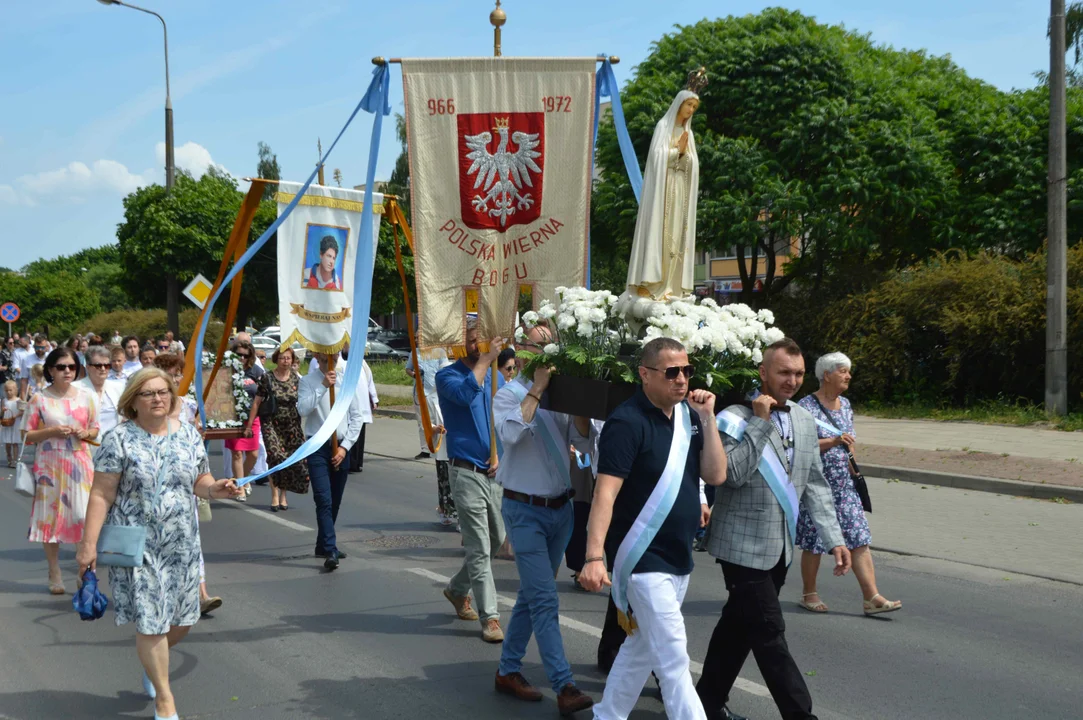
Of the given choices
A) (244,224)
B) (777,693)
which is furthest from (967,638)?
(244,224)

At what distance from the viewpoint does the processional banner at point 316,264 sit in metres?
9.41

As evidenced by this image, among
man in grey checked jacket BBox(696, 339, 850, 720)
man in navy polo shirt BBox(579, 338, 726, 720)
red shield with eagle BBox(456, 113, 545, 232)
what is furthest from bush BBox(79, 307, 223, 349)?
man in navy polo shirt BBox(579, 338, 726, 720)

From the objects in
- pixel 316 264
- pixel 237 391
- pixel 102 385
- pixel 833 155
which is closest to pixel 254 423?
pixel 237 391

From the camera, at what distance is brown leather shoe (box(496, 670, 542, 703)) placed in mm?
5309

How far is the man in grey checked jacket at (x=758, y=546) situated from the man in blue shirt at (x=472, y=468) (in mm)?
1999

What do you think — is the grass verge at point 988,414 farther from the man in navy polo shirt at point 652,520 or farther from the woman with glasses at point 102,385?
the man in navy polo shirt at point 652,520

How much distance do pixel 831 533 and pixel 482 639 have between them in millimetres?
2329

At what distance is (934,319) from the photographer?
19594mm

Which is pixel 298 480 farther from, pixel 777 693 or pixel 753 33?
pixel 753 33

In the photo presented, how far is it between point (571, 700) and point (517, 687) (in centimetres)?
39

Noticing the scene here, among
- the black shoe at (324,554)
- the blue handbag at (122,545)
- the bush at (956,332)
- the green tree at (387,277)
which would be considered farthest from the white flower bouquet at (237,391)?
the green tree at (387,277)

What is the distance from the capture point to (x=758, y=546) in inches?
179

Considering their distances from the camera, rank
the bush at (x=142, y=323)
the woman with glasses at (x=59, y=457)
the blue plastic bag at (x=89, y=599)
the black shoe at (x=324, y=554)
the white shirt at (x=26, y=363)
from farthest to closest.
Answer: the bush at (x=142, y=323)
the white shirt at (x=26, y=363)
the black shoe at (x=324, y=554)
the woman with glasses at (x=59, y=457)
the blue plastic bag at (x=89, y=599)

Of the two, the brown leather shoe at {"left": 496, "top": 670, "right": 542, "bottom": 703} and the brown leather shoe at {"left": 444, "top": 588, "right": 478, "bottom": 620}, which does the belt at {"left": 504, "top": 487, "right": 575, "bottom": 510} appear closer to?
the brown leather shoe at {"left": 496, "top": 670, "right": 542, "bottom": 703}
